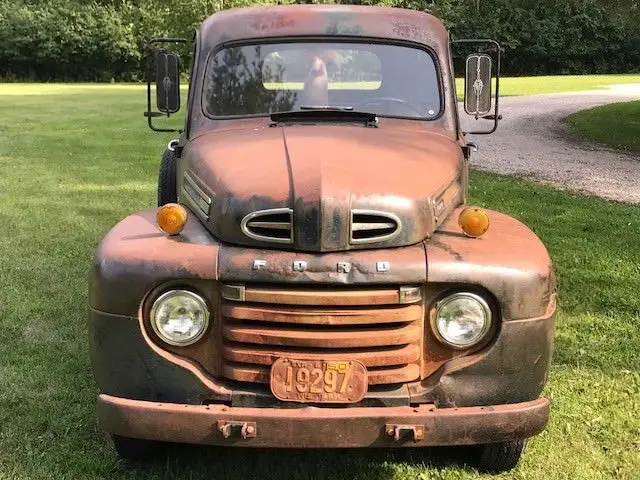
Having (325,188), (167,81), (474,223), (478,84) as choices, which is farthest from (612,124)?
(325,188)

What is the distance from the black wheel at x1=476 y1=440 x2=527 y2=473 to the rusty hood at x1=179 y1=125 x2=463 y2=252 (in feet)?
Answer: 3.37

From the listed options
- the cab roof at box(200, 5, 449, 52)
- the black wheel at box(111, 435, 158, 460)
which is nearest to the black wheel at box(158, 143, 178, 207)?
the cab roof at box(200, 5, 449, 52)

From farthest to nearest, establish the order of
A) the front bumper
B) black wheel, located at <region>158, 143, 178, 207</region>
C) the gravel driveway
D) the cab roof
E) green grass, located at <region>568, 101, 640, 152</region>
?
green grass, located at <region>568, 101, 640, 152</region>
the gravel driveway
black wheel, located at <region>158, 143, 178, 207</region>
the cab roof
the front bumper

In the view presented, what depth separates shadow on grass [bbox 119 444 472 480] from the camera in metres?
3.53

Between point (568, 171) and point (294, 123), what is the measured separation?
9057mm

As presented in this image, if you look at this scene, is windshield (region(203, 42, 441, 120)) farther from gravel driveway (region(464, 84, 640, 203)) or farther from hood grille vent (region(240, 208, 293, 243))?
gravel driveway (region(464, 84, 640, 203))

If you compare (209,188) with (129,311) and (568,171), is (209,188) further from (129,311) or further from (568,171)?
(568,171)

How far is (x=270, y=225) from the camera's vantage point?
3.06 m

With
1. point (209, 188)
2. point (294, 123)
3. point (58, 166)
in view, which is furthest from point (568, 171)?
point (209, 188)

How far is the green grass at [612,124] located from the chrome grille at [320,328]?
13.5 m

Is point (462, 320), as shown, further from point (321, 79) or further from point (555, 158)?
point (555, 158)

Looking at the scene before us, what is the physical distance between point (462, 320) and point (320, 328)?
1.79 ft

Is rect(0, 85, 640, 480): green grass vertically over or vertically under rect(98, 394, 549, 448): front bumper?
under

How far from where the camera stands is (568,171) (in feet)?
40.1
